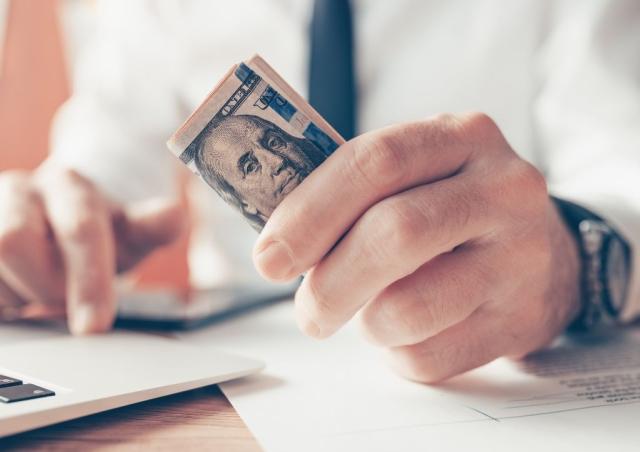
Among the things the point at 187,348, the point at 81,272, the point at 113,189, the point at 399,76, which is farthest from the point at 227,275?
the point at 187,348

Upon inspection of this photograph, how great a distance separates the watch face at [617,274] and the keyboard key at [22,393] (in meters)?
0.62

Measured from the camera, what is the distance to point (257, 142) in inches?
19.9

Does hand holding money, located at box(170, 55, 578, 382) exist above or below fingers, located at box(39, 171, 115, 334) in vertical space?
below

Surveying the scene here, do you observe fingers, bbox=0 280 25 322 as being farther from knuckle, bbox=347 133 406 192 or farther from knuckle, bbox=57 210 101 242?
knuckle, bbox=347 133 406 192

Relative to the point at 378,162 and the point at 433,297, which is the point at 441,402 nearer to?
the point at 433,297

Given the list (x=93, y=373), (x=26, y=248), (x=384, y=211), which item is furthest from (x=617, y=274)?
(x=26, y=248)

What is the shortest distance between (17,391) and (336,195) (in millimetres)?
269

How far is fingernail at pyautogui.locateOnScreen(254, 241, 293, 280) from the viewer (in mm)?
473

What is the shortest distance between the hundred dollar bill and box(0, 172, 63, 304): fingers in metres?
0.41

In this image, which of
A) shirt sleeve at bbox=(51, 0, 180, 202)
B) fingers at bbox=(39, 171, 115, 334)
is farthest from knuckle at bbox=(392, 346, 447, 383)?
shirt sleeve at bbox=(51, 0, 180, 202)

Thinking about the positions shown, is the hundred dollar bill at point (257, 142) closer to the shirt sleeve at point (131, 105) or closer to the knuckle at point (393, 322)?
the knuckle at point (393, 322)

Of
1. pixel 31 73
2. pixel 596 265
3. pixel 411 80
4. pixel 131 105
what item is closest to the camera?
pixel 596 265

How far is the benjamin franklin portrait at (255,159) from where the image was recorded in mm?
498

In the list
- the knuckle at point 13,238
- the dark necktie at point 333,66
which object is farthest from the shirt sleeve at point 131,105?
the knuckle at point 13,238
